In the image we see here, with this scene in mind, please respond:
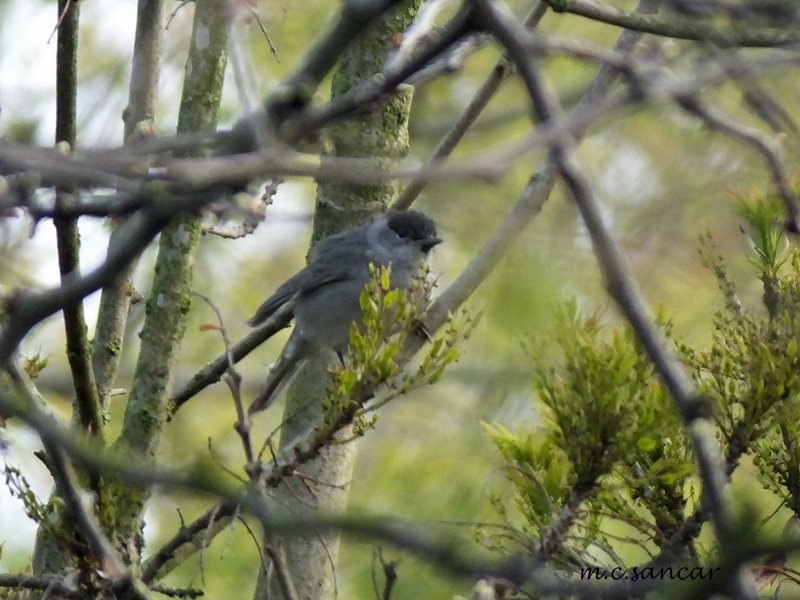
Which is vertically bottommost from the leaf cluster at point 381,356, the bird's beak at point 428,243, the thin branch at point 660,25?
the leaf cluster at point 381,356

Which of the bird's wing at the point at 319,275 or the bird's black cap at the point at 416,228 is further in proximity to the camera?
the bird's black cap at the point at 416,228

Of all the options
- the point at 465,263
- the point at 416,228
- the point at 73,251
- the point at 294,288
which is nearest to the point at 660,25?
the point at 73,251

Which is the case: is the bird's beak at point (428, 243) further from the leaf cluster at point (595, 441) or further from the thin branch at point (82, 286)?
the thin branch at point (82, 286)

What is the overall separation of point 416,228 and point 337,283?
40 cm

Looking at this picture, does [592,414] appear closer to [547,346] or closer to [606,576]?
[547,346]

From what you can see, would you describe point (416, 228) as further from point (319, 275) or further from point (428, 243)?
point (319, 275)

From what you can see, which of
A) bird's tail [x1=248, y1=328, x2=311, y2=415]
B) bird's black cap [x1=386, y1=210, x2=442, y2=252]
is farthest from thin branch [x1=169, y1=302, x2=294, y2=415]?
bird's black cap [x1=386, y1=210, x2=442, y2=252]

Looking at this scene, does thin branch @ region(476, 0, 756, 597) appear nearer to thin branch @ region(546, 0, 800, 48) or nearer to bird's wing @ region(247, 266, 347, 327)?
thin branch @ region(546, 0, 800, 48)

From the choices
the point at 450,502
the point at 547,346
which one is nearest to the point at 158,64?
the point at 547,346

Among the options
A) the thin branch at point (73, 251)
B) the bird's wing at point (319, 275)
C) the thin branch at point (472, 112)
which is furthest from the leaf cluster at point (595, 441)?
the bird's wing at point (319, 275)

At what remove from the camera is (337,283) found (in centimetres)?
412

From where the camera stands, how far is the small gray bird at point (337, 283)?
12.2 feet

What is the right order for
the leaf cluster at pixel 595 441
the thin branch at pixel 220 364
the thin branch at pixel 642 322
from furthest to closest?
the thin branch at pixel 220 364 < the leaf cluster at pixel 595 441 < the thin branch at pixel 642 322

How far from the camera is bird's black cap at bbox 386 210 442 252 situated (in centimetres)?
391
